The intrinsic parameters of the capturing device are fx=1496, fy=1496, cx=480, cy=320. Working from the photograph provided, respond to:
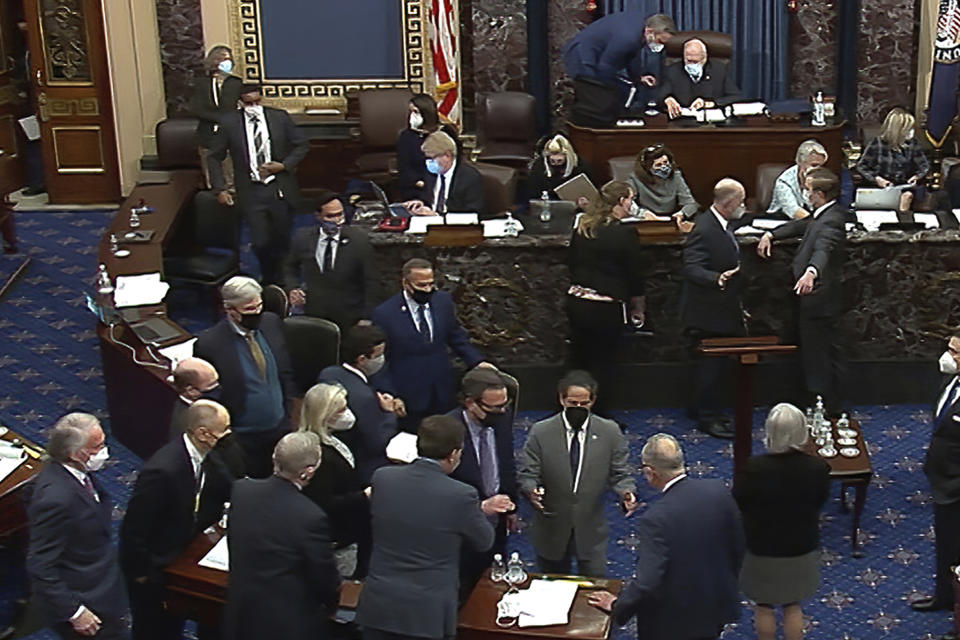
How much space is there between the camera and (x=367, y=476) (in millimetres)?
6320

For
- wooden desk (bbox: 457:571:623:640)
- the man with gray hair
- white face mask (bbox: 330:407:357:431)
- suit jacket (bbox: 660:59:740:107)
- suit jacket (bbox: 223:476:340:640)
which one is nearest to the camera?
suit jacket (bbox: 223:476:340:640)

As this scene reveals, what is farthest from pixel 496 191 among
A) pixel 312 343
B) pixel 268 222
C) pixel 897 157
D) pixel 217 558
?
pixel 217 558

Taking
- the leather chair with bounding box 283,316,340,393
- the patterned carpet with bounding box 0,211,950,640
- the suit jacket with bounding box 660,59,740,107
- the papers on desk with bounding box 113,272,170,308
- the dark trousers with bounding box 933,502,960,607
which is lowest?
the patterned carpet with bounding box 0,211,950,640

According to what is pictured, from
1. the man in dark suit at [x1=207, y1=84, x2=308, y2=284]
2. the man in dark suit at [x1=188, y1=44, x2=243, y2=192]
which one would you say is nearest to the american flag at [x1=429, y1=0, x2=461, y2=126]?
the man in dark suit at [x1=188, y1=44, x2=243, y2=192]

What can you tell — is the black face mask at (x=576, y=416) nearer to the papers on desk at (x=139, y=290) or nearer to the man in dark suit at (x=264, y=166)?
the papers on desk at (x=139, y=290)

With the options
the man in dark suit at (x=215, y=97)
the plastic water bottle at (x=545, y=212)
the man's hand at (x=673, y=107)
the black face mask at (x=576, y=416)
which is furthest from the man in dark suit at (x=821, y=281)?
the man in dark suit at (x=215, y=97)

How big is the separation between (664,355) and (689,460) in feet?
2.69

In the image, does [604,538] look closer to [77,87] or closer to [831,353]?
[831,353]

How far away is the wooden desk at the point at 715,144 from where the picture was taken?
11086 millimetres

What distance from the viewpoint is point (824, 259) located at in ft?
26.3

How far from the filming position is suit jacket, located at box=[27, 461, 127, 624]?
539 centimetres

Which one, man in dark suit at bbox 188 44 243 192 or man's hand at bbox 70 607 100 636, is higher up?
man in dark suit at bbox 188 44 243 192

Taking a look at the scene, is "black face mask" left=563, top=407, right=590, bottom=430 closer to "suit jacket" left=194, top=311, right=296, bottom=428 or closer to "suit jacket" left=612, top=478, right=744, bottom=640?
"suit jacket" left=612, top=478, right=744, bottom=640

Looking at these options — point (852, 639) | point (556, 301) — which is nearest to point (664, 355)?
point (556, 301)
